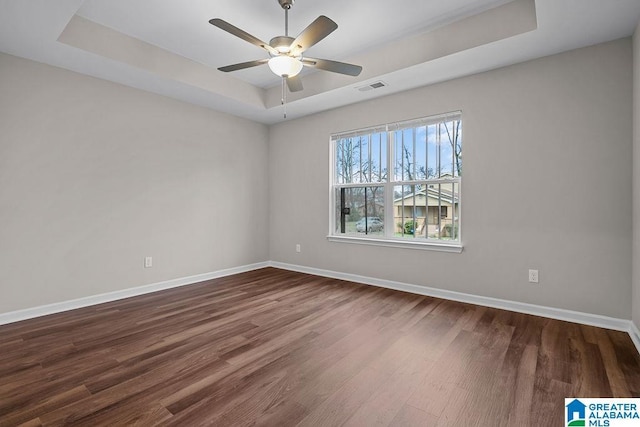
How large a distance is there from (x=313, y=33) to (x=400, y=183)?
2.34 m

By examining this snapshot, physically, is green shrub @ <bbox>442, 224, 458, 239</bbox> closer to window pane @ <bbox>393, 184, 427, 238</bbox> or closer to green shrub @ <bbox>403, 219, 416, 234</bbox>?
window pane @ <bbox>393, 184, 427, 238</bbox>

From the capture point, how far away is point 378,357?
7.20 feet

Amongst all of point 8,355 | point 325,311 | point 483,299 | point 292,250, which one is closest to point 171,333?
point 8,355

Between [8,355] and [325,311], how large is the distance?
8.37 ft

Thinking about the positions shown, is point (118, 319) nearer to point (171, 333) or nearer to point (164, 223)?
point (171, 333)

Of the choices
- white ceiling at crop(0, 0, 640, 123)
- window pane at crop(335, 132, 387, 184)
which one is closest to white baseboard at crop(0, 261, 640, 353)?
window pane at crop(335, 132, 387, 184)

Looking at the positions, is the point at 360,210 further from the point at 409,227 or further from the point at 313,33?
the point at 313,33

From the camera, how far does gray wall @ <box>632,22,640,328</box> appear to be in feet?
7.76

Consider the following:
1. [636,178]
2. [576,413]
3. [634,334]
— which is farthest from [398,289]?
[636,178]

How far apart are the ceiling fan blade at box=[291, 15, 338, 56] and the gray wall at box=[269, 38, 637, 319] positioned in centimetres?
197

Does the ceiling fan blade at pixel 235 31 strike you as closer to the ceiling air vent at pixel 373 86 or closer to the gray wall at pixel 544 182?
the ceiling air vent at pixel 373 86

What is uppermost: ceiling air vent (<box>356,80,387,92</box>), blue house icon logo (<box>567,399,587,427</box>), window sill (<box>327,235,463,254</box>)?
ceiling air vent (<box>356,80,387,92</box>)

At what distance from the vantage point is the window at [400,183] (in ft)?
11.9

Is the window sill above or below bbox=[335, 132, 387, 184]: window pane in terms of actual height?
below
